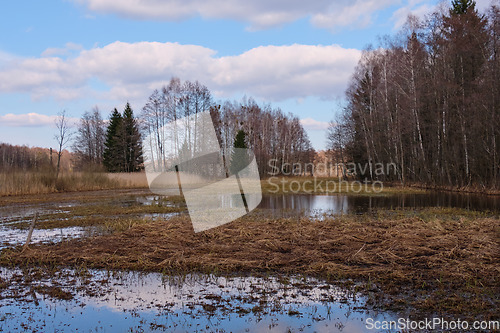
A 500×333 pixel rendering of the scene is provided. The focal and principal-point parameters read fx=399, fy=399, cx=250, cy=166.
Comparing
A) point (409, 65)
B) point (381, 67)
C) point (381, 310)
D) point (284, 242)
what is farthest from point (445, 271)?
point (381, 67)

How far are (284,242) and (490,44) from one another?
1029 inches

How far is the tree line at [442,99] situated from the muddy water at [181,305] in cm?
2424

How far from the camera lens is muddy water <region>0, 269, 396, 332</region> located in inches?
191

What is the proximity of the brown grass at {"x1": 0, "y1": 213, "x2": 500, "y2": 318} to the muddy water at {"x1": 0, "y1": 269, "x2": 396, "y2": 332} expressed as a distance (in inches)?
24.6

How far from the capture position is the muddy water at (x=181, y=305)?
4852 mm

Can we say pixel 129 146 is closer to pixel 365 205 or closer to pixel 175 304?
pixel 365 205

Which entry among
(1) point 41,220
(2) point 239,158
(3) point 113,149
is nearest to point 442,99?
(2) point 239,158

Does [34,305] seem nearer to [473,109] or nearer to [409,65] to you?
[473,109]

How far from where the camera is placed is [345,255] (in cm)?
779

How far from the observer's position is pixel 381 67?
35.9m

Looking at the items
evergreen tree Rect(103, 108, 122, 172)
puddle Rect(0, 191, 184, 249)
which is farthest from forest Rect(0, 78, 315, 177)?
puddle Rect(0, 191, 184, 249)

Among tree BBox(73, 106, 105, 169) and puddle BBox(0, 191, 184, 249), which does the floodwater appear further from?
tree BBox(73, 106, 105, 169)

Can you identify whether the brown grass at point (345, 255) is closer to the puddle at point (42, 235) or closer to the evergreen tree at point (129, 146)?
the puddle at point (42, 235)

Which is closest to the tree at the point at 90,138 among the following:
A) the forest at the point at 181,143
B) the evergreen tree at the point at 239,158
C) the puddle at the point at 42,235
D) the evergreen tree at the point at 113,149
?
the forest at the point at 181,143
